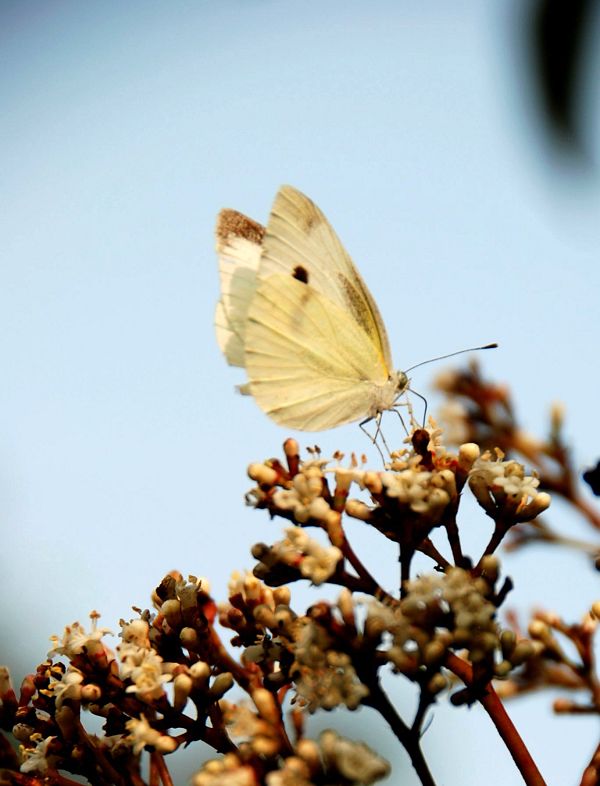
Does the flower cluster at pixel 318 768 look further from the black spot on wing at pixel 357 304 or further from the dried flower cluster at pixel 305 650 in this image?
the black spot on wing at pixel 357 304

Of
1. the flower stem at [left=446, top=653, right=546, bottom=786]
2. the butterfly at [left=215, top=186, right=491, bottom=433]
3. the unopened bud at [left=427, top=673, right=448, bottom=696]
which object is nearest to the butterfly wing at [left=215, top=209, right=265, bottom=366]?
the butterfly at [left=215, top=186, right=491, bottom=433]

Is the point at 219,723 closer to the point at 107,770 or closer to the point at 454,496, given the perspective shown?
the point at 107,770

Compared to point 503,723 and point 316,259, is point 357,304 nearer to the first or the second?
point 316,259

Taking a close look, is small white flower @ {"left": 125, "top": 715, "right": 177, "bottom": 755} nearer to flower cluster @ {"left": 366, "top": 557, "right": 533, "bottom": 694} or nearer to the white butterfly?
flower cluster @ {"left": 366, "top": 557, "right": 533, "bottom": 694}

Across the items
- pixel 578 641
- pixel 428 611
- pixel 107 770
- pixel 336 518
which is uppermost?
pixel 336 518

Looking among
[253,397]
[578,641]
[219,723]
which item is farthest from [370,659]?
[253,397]

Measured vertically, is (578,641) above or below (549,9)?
below
